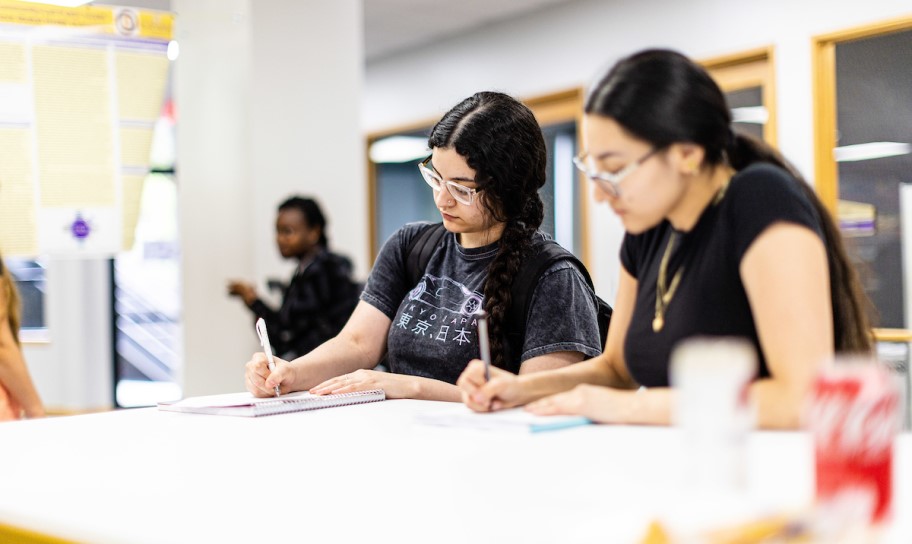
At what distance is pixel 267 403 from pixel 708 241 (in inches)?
33.5

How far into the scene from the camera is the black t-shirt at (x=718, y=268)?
1.34 m

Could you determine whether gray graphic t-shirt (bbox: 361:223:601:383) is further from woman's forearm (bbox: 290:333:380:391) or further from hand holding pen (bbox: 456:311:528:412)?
hand holding pen (bbox: 456:311:528:412)

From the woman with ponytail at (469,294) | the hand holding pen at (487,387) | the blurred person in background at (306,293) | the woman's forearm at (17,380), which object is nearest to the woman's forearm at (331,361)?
the woman with ponytail at (469,294)

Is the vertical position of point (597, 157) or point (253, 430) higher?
point (597, 157)

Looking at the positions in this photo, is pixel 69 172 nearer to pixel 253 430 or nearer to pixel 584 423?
pixel 253 430

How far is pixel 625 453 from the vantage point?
1.18 meters

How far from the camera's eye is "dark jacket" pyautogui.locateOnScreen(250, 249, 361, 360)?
4.13 meters

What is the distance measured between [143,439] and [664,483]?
86 cm

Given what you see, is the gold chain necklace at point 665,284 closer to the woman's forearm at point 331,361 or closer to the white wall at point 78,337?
the woman's forearm at point 331,361

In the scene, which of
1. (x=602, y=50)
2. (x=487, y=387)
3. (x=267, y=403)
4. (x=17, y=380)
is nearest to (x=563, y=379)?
(x=487, y=387)

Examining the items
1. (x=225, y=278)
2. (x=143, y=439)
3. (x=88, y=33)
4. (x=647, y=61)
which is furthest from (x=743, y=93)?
(x=143, y=439)

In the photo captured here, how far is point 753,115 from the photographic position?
4.81 m

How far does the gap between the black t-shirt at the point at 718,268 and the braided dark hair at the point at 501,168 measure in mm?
456

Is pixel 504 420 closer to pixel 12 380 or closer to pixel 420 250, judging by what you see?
pixel 420 250
